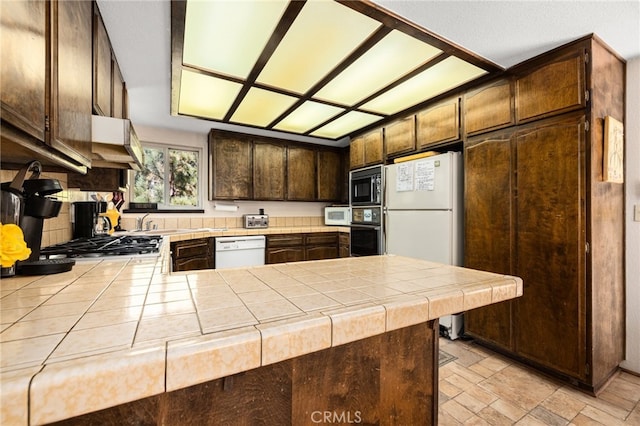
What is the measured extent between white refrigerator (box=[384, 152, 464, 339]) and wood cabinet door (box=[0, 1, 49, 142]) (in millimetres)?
2568

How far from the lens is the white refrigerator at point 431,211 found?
249 centimetres

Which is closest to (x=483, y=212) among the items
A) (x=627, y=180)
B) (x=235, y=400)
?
(x=627, y=180)

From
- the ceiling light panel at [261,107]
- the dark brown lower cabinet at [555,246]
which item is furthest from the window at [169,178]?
the dark brown lower cabinet at [555,246]

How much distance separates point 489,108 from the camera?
2.30 meters

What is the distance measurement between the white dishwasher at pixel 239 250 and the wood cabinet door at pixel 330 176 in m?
1.33

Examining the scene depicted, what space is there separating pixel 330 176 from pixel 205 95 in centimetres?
230

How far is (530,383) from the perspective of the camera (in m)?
1.92

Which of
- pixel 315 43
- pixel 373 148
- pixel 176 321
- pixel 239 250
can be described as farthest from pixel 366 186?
pixel 176 321

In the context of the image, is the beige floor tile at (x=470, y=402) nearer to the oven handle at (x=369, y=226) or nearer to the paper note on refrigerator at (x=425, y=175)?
the paper note on refrigerator at (x=425, y=175)

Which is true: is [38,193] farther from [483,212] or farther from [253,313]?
[483,212]

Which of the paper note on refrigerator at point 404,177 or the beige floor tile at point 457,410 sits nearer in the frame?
the beige floor tile at point 457,410

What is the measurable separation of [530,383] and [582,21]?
2.28 m

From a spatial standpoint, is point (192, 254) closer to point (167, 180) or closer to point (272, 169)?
point (167, 180)

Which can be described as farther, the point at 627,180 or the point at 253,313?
the point at 627,180
